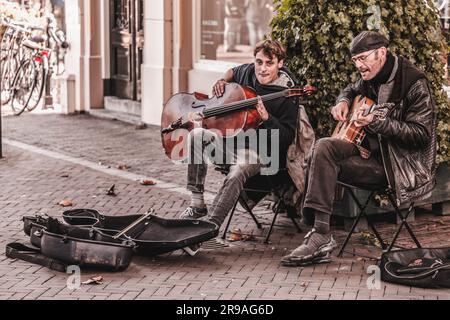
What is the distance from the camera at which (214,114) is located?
6.91m

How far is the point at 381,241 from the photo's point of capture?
22.2 ft

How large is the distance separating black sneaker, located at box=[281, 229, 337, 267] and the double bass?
0.90 m

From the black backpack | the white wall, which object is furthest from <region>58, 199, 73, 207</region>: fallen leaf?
the white wall

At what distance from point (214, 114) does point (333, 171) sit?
96cm

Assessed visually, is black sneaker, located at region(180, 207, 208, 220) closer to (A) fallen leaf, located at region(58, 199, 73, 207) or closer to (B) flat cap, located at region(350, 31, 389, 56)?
(A) fallen leaf, located at region(58, 199, 73, 207)

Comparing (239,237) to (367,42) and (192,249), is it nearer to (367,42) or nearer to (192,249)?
(192,249)

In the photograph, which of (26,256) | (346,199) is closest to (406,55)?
(346,199)

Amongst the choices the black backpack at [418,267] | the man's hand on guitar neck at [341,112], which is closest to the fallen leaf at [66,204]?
the man's hand on guitar neck at [341,112]

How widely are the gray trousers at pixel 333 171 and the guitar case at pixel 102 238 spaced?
675 millimetres

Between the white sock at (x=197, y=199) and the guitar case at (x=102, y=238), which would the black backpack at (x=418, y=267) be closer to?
the guitar case at (x=102, y=238)

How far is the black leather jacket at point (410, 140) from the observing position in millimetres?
6363

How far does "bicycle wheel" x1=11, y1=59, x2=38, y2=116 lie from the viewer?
14.6 meters

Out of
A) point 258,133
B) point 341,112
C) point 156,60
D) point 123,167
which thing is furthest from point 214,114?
point 156,60

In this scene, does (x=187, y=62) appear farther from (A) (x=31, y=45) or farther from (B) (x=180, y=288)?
(B) (x=180, y=288)
